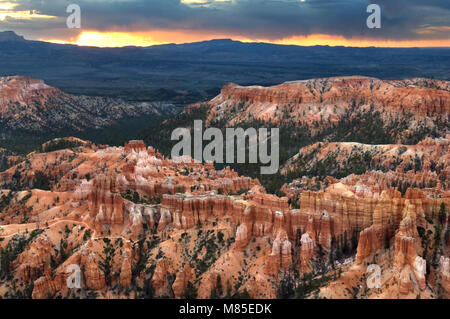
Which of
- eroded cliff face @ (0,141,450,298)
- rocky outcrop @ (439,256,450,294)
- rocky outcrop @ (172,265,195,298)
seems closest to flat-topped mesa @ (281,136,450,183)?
eroded cliff face @ (0,141,450,298)

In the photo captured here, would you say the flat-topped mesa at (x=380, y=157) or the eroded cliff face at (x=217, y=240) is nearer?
the eroded cliff face at (x=217, y=240)

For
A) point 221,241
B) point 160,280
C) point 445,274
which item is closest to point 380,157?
point 221,241

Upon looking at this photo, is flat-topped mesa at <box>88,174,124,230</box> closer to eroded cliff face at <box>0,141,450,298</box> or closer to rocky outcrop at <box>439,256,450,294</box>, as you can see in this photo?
eroded cliff face at <box>0,141,450,298</box>

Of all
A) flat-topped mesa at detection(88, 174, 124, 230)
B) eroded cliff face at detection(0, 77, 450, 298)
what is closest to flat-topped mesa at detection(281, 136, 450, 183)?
eroded cliff face at detection(0, 77, 450, 298)

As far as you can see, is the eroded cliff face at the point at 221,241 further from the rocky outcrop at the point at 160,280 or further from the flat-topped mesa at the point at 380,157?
the flat-topped mesa at the point at 380,157

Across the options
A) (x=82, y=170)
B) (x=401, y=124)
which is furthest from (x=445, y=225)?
(x=401, y=124)

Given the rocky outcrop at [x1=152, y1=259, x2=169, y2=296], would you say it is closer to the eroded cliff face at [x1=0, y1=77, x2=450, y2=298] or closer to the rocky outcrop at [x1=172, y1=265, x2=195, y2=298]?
the eroded cliff face at [x1=0, y1=77, x2=450, y2=298]

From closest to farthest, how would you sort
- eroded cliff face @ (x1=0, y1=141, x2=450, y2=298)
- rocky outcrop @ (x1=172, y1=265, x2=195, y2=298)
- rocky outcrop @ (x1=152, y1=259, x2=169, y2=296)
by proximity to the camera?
1. eroded cliff face @ (x1=0, y1=141, x2=450, y2=298)
2. rocky outcrop @ (x1=172, y1=265, x2=195, y2=298)
3. rocky outcrop @ (x1=152, y1=259, x2=169, y2=296)

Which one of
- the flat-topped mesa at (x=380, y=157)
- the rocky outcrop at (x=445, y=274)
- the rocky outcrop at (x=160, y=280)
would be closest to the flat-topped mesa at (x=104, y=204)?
the rocky outcrop at (x=160, y=280)

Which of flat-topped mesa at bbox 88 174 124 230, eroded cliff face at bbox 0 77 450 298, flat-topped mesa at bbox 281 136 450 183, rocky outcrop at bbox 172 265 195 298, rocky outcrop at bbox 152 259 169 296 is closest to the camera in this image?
eroded cliff face at bbox 0 77 450 298

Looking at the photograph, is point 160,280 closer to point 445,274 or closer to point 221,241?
point 221,241

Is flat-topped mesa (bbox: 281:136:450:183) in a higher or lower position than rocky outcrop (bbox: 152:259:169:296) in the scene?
higher

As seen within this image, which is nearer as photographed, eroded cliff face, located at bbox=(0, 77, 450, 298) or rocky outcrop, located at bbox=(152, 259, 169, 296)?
eroded cliff face, located at bbox=(0, 77, 450, 298)

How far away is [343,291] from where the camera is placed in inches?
2328
